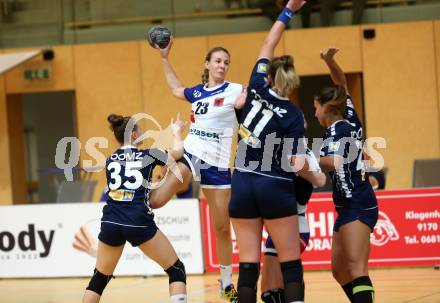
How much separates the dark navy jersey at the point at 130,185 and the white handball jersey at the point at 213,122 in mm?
738

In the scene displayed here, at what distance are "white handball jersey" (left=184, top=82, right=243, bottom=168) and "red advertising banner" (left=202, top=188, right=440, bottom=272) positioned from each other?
3046mm

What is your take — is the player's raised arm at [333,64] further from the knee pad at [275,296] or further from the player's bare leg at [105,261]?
the player's bare leg at [105,261]

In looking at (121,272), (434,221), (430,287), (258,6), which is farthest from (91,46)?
(430,287)

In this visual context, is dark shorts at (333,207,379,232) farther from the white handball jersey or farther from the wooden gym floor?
the wooden gym floor

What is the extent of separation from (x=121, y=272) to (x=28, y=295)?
4.59 feet

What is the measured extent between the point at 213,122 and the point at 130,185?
3.48 ft

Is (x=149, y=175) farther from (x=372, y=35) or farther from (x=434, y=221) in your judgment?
(x=372, y=35)

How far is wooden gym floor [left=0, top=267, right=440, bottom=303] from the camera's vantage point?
8242 mm

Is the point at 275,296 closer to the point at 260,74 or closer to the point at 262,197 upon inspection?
the point at 262,197

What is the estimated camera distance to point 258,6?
47.5 ft

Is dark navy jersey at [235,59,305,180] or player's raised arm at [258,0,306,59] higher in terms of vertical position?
player's raised arm at [258,0,306,59]

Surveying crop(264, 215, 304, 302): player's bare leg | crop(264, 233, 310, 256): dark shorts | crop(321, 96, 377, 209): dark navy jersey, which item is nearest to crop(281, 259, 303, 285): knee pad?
crop(264, 215, 304, 302): player's bare leg

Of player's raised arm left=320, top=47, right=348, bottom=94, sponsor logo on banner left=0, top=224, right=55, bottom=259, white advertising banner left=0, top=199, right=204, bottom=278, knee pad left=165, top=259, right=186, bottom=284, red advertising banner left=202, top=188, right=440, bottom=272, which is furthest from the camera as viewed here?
sponsor logo on banner left=0, top=224, right=55, bottom=259

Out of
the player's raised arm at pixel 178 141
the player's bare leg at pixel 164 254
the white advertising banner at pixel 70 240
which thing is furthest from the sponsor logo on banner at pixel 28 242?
the player's raised arm at pixel 178 141
